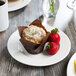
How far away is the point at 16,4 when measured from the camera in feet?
4.77

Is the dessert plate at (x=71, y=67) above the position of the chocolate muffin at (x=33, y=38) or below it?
below

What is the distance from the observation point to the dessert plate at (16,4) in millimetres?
1414

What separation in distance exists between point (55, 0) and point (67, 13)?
129mm

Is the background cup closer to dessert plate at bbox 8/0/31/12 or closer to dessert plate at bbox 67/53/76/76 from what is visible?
dessert plate at bbox 8/0/31/12

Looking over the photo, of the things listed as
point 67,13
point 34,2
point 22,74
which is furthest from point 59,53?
point 34,2

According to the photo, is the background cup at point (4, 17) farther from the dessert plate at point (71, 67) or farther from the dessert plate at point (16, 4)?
the dessert plate at point (71, 67)

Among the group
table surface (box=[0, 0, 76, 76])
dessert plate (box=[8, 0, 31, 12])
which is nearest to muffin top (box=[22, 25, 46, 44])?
table surface (box=[0, 0, 76, 76])

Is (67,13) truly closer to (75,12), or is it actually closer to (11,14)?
(75,12)

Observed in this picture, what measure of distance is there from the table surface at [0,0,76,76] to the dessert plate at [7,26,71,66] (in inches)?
1.3

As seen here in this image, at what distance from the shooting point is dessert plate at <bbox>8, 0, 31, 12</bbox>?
1414mm

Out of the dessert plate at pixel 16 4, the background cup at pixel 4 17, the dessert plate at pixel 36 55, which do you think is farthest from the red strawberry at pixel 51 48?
the dessert plate at pixel 16 4

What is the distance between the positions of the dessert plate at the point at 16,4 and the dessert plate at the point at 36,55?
33 cm

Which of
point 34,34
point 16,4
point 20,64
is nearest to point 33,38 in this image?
point 34,34

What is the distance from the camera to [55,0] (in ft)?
4.61
